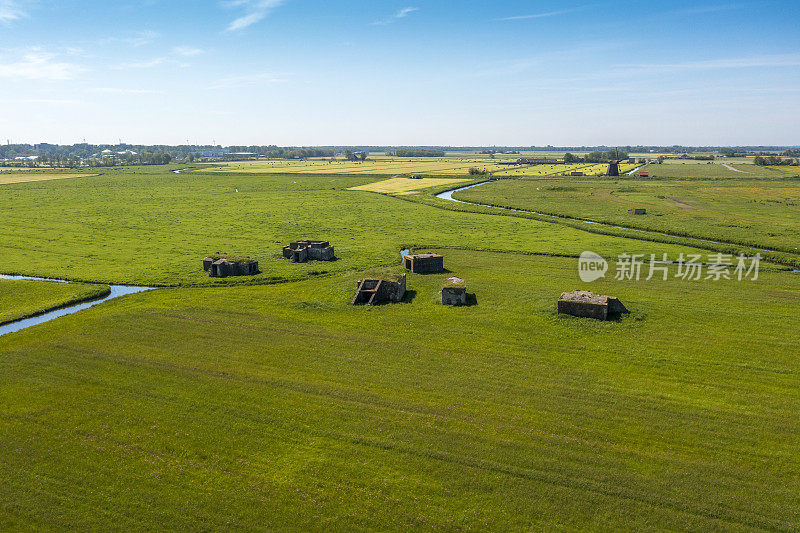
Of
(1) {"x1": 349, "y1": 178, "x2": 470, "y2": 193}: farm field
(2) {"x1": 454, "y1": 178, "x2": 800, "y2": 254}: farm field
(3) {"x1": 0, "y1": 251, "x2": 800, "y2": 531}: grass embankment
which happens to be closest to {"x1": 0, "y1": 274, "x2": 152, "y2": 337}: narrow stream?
(3) {"x1": 0, "y1": 251, "x2": 800, "y2": 531}: grass embankment

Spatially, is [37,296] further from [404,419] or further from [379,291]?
[404,419]

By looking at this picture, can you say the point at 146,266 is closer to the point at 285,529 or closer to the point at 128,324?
the point at 128,324

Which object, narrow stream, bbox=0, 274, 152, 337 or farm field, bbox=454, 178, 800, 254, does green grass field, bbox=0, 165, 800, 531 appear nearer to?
narrow stream, bbox=0, 274, 152, 337

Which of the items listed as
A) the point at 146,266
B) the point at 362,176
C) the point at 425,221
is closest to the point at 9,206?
the point at 146,266

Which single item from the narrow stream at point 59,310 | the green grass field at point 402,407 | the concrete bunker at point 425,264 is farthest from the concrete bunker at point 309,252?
the narrow stream at point 59,310

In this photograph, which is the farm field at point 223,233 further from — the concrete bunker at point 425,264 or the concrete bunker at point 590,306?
the concrete bunker at point 590,306
